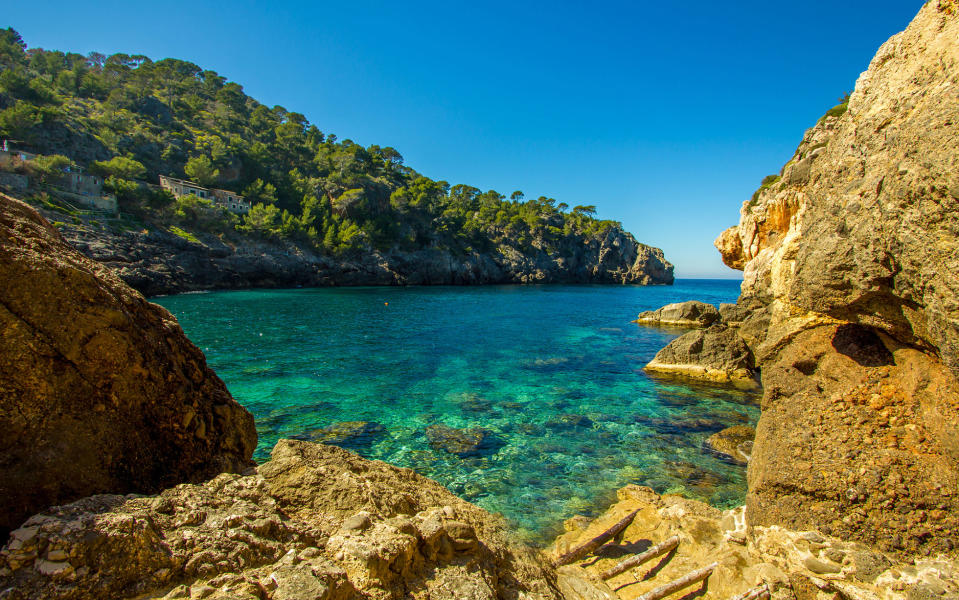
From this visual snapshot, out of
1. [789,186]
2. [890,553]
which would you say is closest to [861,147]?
[890,553]

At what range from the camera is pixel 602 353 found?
23.3 m

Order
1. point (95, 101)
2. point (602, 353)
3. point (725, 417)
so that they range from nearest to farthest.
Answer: point (725, 417) < point (602, 353) < point (95, 101)

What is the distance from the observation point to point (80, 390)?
3.24m

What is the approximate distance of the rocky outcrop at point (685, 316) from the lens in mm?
34406

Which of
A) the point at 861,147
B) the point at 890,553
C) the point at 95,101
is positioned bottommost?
the point at 890,553

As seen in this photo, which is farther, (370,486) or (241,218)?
(241,218)

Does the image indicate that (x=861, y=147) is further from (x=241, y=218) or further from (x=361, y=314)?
(x=241, y=218)

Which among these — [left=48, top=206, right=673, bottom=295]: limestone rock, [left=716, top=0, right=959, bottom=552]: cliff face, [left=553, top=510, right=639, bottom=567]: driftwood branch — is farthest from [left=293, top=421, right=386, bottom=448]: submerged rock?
[left=48, top=206, right=673, bottom=295]: limestone rock

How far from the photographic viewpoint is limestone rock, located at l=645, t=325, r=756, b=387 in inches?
678

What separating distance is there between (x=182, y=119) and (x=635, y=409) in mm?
112804

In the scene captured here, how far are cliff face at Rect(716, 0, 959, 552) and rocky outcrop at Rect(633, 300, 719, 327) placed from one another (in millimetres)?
30244

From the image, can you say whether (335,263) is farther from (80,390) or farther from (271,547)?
(271,547)

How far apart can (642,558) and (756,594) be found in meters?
1.57

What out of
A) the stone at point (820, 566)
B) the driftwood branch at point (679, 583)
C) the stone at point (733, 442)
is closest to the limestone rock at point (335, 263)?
the stone at point (733, 442)
